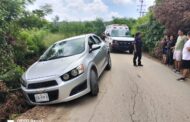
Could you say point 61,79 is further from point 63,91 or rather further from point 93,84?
point 93,84

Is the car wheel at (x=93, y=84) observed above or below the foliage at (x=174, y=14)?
below

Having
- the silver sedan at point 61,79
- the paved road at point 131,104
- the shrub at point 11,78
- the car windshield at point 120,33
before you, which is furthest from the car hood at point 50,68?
the car windshield at point 120,33

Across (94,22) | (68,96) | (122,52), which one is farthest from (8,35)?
(94,22)

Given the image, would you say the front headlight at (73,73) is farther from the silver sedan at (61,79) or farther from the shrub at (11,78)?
the shrub at (11,78)

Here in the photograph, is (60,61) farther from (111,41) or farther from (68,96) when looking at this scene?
(111,41)

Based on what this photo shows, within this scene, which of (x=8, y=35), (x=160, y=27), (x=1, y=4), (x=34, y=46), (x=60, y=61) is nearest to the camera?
(x=60, y=61)

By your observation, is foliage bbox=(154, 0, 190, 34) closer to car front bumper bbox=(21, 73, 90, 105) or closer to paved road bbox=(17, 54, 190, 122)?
paved road bbox=(17, 54, 190, 122)

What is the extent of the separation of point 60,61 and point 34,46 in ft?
23.9

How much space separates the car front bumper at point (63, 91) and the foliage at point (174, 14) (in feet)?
23.3

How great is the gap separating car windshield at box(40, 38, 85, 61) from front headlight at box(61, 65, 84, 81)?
46.6 inches

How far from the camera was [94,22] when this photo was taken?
4100 centimetres

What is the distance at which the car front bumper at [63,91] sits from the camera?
22.4 ft

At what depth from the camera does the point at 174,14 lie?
531 inches

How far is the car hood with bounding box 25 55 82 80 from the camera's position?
278 inches
